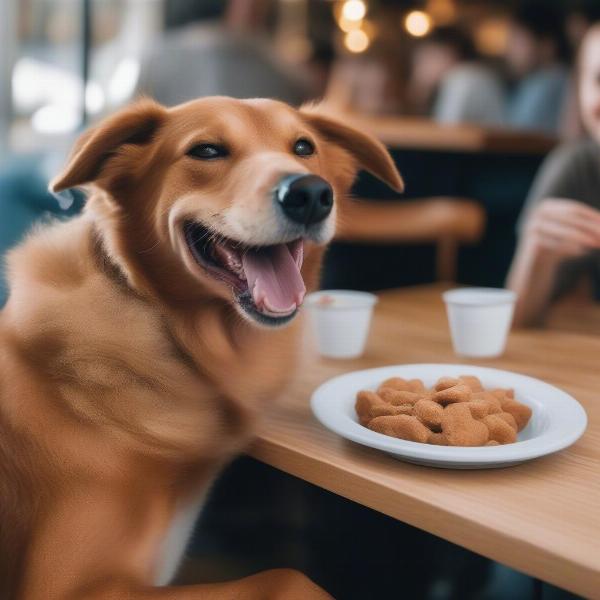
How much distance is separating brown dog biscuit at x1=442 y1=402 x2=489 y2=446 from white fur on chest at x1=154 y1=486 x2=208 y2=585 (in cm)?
28

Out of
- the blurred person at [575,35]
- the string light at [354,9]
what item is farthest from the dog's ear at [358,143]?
the string light at [354,9]

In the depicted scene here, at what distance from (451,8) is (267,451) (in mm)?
8121

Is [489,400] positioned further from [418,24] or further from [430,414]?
[418,24]

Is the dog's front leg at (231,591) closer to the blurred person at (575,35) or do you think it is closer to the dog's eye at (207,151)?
the dog's eye at (207,151)

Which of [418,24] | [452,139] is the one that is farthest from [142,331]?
[418,24]

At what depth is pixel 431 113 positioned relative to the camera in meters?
5.42

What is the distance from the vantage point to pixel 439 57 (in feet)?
18.8

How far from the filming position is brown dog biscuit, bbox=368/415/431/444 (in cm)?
67

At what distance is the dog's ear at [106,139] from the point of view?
2.24ft

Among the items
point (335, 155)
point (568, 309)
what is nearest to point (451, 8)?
point (568, 309)

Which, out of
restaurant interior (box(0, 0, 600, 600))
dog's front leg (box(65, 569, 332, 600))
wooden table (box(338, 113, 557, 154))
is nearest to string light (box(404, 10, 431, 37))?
wooden table (box(338, 113, 557, 154))

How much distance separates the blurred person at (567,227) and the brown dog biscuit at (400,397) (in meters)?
0.57

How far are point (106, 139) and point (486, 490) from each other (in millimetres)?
467

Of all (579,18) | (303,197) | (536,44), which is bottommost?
(303,197)
